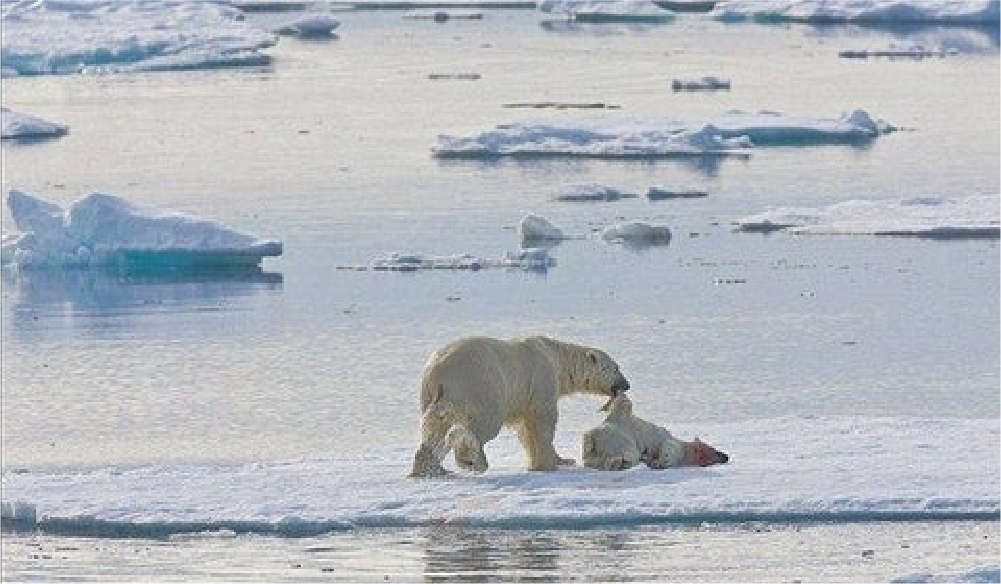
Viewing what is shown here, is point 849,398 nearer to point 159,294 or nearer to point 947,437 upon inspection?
point 947,437

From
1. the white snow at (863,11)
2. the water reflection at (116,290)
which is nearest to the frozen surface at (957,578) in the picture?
the water reflection at (116,290)

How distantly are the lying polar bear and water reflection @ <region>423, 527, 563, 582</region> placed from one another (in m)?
1.29

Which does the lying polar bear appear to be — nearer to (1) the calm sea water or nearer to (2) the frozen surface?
(1) the calm sea water

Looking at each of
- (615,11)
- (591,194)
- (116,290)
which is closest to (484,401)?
(116,290)

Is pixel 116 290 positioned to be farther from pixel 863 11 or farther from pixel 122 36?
pixel 863 11

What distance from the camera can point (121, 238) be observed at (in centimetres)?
2336

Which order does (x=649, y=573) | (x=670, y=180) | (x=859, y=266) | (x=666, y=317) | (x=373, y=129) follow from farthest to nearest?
(x=373, y=129), (x=670, y=180), (x=859, y=266), (x=666, y=317), (x=649, y=573)

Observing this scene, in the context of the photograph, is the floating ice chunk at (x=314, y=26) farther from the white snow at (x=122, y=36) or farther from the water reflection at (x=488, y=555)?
the water reflection at (x=488, y=555)

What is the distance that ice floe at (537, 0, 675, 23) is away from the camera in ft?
177

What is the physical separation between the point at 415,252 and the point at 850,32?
27417mm

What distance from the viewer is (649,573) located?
9.52 m

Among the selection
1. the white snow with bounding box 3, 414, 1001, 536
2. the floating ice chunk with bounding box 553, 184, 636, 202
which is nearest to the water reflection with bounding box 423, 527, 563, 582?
the white snow with bounding box 3, 414, 1001, 536

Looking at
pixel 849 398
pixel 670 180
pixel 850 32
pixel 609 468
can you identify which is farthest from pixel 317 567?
pixel 850 32

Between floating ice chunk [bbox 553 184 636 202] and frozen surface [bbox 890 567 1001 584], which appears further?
floating ice chunk [bbox 553 184 636 202]
